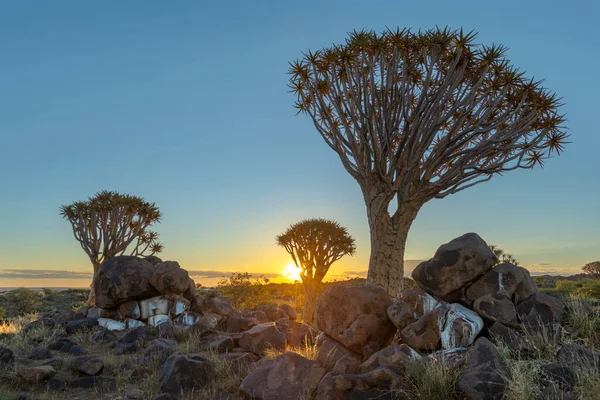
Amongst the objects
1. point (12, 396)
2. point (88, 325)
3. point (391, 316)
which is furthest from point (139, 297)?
point (391, 316)

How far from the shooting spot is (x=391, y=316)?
8.55 m

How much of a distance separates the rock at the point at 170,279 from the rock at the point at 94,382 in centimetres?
628

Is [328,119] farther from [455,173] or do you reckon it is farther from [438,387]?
[438,387]

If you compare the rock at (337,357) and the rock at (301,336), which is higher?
the rock at (337,357)

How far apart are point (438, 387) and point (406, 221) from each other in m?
7.10

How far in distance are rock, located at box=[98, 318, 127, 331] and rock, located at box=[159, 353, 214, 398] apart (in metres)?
7.74

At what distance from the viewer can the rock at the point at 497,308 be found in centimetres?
806

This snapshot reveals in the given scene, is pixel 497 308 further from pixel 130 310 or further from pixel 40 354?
pixel 130 310

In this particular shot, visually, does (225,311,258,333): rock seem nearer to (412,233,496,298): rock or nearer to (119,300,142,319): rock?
(119,300,142,319): rock

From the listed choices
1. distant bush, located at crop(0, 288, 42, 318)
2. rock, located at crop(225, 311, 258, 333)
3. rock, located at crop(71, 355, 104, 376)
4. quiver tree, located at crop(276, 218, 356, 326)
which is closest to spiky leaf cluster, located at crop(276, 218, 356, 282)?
quiver tree, located at crop(276, 218, 356, 326)

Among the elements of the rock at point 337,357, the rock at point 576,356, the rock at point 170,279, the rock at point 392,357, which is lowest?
the rock at point 337,357

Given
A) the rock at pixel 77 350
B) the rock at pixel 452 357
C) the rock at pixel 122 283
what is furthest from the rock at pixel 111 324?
the rock at pixel 452 357

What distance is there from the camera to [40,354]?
12273 mm

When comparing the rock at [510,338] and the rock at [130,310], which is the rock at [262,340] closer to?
the rock at [510,338]
